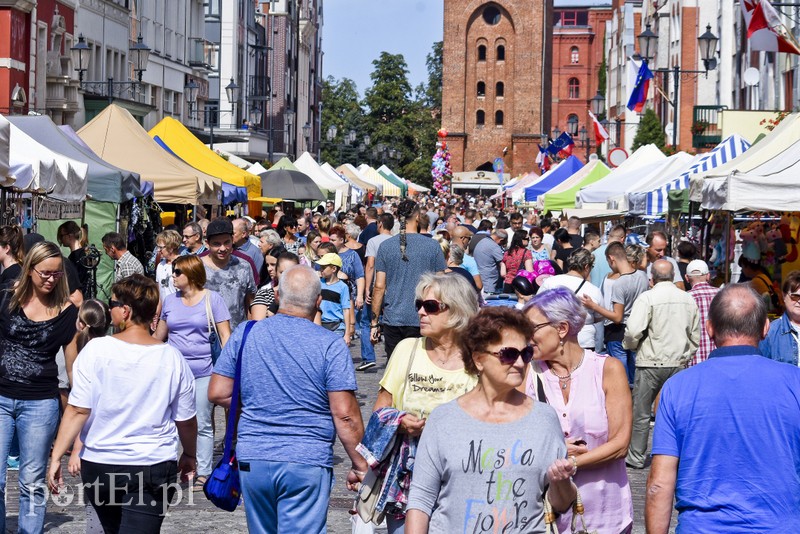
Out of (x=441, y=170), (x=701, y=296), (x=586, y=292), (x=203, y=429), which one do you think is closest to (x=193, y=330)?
(x=203, y=429)

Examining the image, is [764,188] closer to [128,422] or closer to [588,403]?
[588,403]

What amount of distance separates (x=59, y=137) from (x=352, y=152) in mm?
57002

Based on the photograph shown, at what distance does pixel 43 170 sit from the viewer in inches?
495

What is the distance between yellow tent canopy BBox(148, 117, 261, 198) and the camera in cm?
2323

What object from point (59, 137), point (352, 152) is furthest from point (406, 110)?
point (59, 137)

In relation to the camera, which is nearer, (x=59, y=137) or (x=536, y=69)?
(x=59, y=137)

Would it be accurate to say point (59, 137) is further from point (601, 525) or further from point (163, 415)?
point (601, 525)

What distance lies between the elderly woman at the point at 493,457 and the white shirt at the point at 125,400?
1.80 meters

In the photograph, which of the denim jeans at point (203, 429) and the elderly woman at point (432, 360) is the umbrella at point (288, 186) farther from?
the elderly woman at point (432, 360)

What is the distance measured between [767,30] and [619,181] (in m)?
5.45

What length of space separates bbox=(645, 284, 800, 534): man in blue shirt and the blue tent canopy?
2879 centimetres

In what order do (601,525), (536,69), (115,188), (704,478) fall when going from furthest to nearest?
(536,69) → (115,188) → (601,525) → (704,478)

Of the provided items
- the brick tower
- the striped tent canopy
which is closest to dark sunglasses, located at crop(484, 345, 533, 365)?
the striped tent canopy

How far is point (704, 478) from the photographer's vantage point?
4.61 metres
